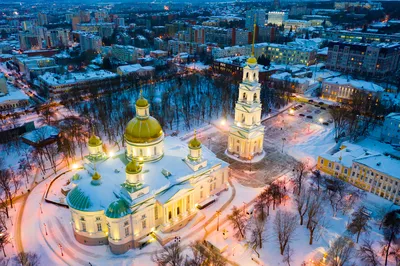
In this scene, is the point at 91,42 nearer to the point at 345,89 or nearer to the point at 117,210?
the point at 345,89

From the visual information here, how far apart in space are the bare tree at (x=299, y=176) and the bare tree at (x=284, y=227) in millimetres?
→ 4758

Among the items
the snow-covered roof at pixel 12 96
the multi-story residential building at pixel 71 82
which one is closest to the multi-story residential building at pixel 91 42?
the multi-story residential building at pixel 71 82

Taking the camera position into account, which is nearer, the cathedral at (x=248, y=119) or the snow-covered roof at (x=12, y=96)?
the cathedral at (x=248, y=119)

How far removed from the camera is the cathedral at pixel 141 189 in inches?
1207

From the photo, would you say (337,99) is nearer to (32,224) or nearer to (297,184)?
(297,184)

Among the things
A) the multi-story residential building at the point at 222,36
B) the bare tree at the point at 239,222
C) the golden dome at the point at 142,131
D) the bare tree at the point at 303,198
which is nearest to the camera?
the bare tree at the point at 239,222

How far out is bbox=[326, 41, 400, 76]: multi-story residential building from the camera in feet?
304

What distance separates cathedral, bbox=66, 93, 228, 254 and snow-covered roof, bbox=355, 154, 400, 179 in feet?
58.0

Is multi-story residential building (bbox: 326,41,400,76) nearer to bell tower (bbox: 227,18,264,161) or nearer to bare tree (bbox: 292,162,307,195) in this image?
bare tree (bbox: 292,162,307,195)

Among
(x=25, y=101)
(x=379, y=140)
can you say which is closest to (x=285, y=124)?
(x=379, y=140)

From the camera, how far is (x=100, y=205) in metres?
31.0

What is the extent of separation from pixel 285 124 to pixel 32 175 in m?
43.3

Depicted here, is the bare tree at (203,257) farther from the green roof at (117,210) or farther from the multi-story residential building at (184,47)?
the multi-story residential building at (184,47)

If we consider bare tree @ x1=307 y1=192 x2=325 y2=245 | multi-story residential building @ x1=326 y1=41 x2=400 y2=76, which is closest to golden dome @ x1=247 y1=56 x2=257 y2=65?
bare tree @ x1=307 y1=192 x2=325 y2=245
